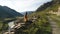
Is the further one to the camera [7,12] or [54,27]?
[54,27]

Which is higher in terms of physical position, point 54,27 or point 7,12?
point 7,12

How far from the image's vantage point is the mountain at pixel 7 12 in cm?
786

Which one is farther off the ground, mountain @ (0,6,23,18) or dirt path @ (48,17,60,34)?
mountain @ (0,6,23,18)

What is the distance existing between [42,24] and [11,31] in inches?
65.0

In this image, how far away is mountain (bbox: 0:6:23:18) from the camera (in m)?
7.86

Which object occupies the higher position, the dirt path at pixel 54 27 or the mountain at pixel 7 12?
the mountain at pixel 7 12

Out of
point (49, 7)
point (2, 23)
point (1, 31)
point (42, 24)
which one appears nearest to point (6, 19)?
point (2, 23)

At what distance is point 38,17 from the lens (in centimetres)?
855

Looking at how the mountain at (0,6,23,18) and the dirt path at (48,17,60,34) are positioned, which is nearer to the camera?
the mountain at (0,6,23,18)

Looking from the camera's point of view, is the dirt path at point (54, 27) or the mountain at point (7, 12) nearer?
the mountain at point (7, 12)

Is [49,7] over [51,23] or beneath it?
over

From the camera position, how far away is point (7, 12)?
8008 mm

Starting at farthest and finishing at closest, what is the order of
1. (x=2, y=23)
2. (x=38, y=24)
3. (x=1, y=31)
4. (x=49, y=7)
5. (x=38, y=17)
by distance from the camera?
(x=49, y=7) → (x=38, y=17) → (x=38, y=24) → (x=2, y=23) → (x=1, y=31)

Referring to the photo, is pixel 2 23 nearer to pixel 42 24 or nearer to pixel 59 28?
pixel 42 24
